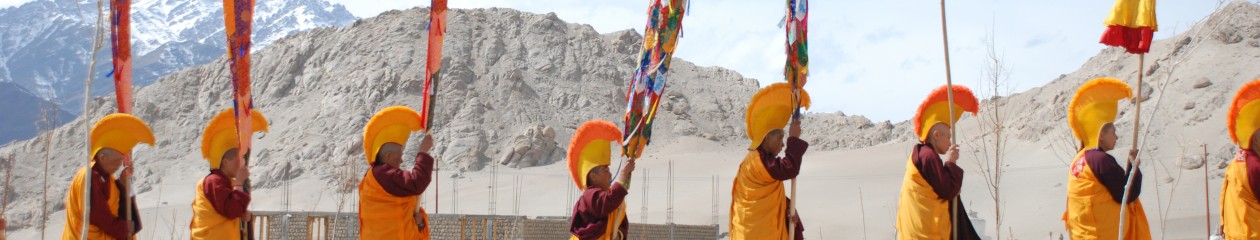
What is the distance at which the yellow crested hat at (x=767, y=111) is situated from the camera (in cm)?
733

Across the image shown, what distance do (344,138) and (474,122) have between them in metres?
4.35

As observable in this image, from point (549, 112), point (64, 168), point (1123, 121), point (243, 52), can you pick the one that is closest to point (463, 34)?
point (549, 112)

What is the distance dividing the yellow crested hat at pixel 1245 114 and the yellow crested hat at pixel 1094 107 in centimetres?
62

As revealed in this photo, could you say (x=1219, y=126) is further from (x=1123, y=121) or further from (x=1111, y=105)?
(x=1111, y=105)

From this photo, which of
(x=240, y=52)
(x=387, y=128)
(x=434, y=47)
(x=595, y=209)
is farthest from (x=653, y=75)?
(x=240, y=52)

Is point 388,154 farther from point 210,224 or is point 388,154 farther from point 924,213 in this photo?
point 924,213

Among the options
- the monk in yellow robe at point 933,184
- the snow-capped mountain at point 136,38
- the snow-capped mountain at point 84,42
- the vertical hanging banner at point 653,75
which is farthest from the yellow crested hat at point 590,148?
the snow-capped mountain at point 136,38

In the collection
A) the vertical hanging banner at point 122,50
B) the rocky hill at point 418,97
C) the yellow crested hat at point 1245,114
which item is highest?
the rocky hill at point 418,97

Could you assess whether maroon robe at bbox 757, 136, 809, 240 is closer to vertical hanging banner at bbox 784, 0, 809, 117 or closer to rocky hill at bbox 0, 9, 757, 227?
vertical hanging banner at bbox 784, 0, 809, 117

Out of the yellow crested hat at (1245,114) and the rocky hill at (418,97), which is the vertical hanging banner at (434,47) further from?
the rocky hill at (418,97)

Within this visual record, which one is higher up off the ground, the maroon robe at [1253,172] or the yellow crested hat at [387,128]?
the yellow crested hat at [387,128]

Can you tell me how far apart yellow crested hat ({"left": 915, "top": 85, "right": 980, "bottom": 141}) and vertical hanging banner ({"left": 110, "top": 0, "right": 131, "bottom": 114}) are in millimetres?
4439

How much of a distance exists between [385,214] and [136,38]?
77874 millimetres

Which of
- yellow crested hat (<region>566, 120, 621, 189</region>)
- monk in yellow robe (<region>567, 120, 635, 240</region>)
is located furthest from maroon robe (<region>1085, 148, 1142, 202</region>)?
yellow crested hat (<region>566, 120, 621, 189</region>)
